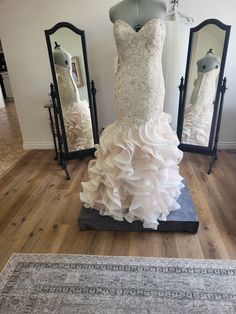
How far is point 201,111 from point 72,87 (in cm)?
138

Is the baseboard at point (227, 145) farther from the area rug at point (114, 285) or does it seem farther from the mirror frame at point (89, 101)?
the area rug at point (114, 285)

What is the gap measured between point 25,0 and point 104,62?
Answer: 105cm

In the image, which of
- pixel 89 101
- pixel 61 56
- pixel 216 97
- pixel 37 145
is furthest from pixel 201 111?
pixel 37 145

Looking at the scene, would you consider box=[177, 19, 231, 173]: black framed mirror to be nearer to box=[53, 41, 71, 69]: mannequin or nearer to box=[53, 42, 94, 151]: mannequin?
box=[53, 42, 94, 151]: mannequin

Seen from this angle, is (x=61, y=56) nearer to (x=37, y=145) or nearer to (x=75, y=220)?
(x=37, y=145)

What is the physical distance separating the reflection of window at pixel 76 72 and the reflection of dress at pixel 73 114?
1.6 inches

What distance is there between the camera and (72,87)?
2.34 metres

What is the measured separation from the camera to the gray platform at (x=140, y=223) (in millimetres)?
1640

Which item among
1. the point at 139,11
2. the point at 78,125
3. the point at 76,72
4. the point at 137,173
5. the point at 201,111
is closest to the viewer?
the point at 139,11

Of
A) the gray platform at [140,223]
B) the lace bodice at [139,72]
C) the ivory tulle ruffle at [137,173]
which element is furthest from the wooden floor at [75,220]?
the lace bodice at [139,72]

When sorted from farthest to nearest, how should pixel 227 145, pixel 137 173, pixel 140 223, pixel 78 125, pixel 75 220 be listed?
1. pixel 227 145
2. pixel 78 125
3. pixel 75 220
4. pixel 140 223
5. pixel 137 173

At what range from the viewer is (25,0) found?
8.06 ft

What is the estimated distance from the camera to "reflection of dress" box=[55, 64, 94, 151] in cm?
229

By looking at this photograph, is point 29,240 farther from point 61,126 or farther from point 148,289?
point 61,126
